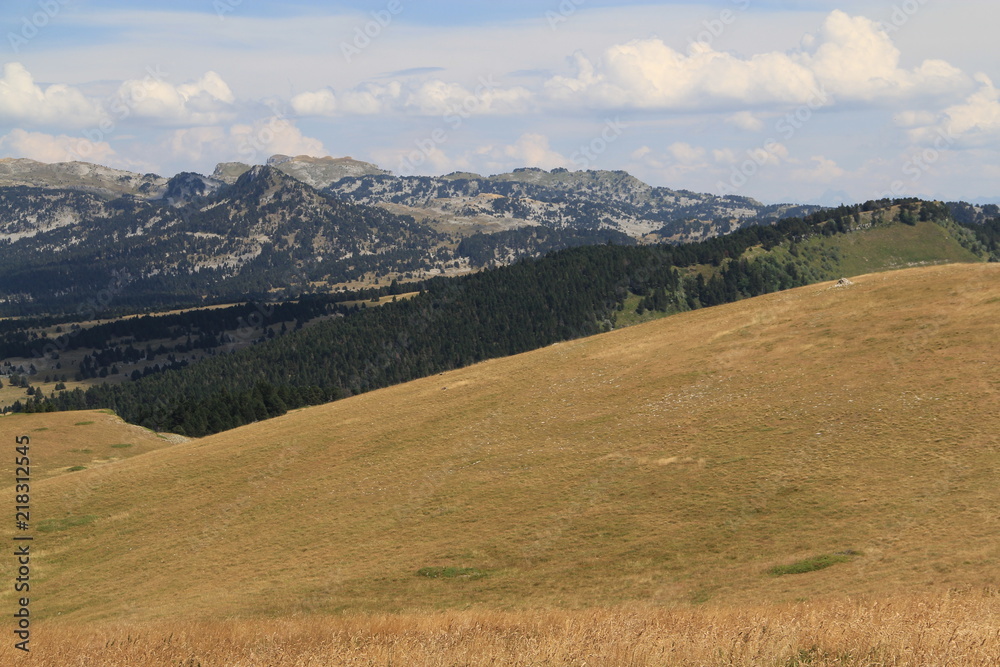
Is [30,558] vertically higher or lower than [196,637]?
lower

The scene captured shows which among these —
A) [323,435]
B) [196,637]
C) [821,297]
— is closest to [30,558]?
[323,435]

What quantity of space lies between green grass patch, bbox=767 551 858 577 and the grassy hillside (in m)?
0.35

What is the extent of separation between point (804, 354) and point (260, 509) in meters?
42.7

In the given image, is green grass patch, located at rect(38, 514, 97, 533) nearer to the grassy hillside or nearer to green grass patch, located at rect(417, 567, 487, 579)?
the grassy hillside

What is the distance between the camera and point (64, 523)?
4950 centimetres

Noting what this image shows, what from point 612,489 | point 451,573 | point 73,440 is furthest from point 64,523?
point 612,489

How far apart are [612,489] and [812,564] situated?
1341 cm

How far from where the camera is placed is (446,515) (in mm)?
40688

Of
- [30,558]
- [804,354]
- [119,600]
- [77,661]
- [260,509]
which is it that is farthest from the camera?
[804,354]

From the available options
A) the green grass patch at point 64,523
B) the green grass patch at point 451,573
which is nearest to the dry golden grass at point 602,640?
the green grass patch at point 451,573

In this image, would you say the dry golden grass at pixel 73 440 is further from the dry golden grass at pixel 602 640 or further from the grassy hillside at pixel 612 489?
the dry golden grass at pixel 602 640

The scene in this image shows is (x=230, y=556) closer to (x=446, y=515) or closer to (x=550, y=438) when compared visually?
(x=446, y=515)

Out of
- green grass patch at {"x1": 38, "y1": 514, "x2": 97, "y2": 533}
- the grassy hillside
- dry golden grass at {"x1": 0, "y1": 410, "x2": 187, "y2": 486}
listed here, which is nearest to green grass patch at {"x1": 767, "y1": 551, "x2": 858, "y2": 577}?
the grassy hillside

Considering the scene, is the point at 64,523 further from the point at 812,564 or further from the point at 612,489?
the point at 812,564
